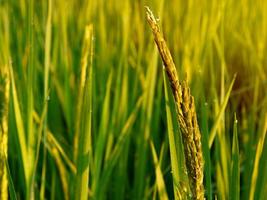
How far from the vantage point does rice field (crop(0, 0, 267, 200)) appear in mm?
511

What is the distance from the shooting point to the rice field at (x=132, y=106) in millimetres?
511

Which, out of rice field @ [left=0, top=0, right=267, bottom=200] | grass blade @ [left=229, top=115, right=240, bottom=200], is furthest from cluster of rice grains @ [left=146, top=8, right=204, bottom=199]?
grass blade @ [left=229, top=115, right=240, bottom=200]

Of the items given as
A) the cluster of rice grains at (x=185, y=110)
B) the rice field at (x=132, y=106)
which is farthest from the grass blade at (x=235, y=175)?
the cluster of rice grains at (x=185, y=110)

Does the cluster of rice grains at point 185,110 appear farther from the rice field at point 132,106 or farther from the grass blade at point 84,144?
the grass blade at point 84,144

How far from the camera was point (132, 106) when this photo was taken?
1012 mm

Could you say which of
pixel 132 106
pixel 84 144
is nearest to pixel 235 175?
pixel 84 144

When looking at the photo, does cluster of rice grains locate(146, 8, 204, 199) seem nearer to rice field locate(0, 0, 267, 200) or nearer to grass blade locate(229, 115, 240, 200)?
rice field locate(0, 0, 267, 200)

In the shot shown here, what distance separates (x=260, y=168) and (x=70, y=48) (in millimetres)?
861

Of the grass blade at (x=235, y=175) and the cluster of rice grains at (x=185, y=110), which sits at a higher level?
the cluster of rice grains at (x=185, y=110)

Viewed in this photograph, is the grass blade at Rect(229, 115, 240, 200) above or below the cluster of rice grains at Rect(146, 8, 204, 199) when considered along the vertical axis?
below

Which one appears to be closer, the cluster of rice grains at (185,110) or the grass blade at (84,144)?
the cluster of rice grains at (185,110)

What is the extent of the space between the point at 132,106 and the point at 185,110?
0.65 m

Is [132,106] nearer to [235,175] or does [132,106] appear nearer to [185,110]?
[235,175]

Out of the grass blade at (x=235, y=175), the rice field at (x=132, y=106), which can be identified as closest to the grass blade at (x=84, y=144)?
the rice field at (x=132, y=106)
